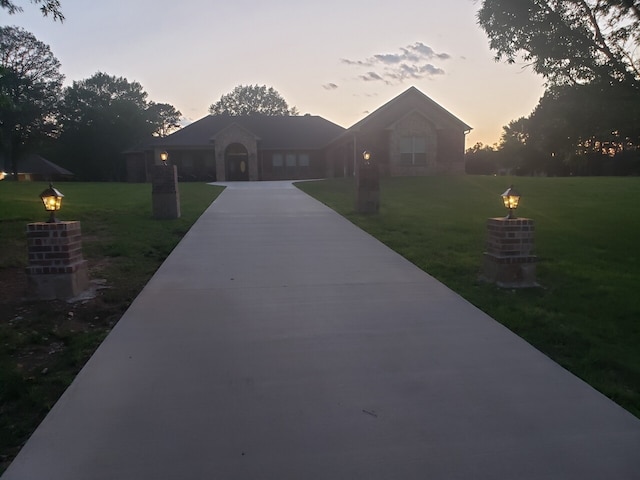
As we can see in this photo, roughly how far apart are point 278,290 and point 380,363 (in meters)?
2.37

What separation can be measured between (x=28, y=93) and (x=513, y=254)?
59988mm

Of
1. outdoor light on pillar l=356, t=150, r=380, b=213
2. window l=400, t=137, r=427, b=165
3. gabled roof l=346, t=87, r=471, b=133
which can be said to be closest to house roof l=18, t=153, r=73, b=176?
gabled roof l=346, t=87, r=471, b=133

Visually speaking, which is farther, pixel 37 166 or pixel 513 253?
pixel 37 166

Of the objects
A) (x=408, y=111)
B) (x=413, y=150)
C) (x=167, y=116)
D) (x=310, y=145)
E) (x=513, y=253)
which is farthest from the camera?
(x=167, y=116)

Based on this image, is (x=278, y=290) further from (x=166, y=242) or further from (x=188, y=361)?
(x=166, y=242)

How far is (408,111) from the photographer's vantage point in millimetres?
31062

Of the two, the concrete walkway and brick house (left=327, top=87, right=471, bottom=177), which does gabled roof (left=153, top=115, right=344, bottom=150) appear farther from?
the concrete walkway

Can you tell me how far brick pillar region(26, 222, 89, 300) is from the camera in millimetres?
5887

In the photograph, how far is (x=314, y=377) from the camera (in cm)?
391

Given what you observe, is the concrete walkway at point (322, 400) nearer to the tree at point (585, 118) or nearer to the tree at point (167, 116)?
the tree at point (585, 118)

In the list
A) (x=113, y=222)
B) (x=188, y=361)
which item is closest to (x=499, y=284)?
(x=188, y=361)

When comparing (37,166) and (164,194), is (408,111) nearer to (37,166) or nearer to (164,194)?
(164,194)

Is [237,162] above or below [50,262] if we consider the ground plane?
above

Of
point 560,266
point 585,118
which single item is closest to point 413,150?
point 585,118
